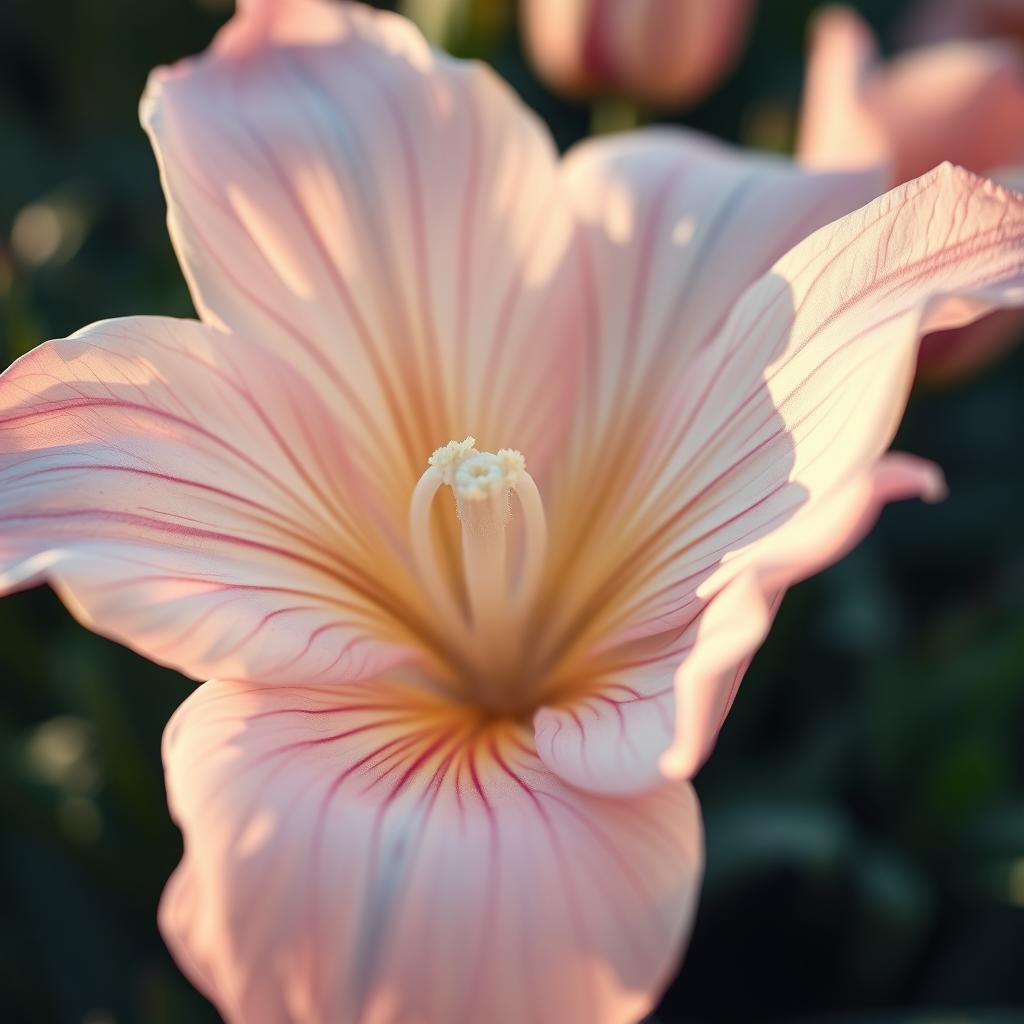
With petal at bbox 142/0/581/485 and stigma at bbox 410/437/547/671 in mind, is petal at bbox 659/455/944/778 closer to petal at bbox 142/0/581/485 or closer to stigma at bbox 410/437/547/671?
stigma at bbox 410/437/547/671

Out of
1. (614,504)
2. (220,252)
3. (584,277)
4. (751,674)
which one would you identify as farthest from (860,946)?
(220,252)

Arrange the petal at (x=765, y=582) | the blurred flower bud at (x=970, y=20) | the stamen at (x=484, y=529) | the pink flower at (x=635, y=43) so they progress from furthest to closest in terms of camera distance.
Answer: the blurred flower bud at (x=970, y=20)
the pink flower at (x=635, y=43)
the stamen at (x=484, y=529)
the petal at (x=765, y=582)

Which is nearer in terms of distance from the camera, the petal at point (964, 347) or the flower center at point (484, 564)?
the flower center at point (484, 564)

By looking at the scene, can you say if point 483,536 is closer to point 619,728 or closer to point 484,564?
point 484,564

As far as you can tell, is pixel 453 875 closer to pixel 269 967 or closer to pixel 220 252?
pixel 269 967

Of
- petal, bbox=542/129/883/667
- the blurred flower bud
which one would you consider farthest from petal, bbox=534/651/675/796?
the blurred flower bud

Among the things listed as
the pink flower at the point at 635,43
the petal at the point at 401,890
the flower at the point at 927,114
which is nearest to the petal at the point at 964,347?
the flower at the point at 927,114

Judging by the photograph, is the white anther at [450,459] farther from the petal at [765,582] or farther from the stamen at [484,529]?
the petal at [765,582]
